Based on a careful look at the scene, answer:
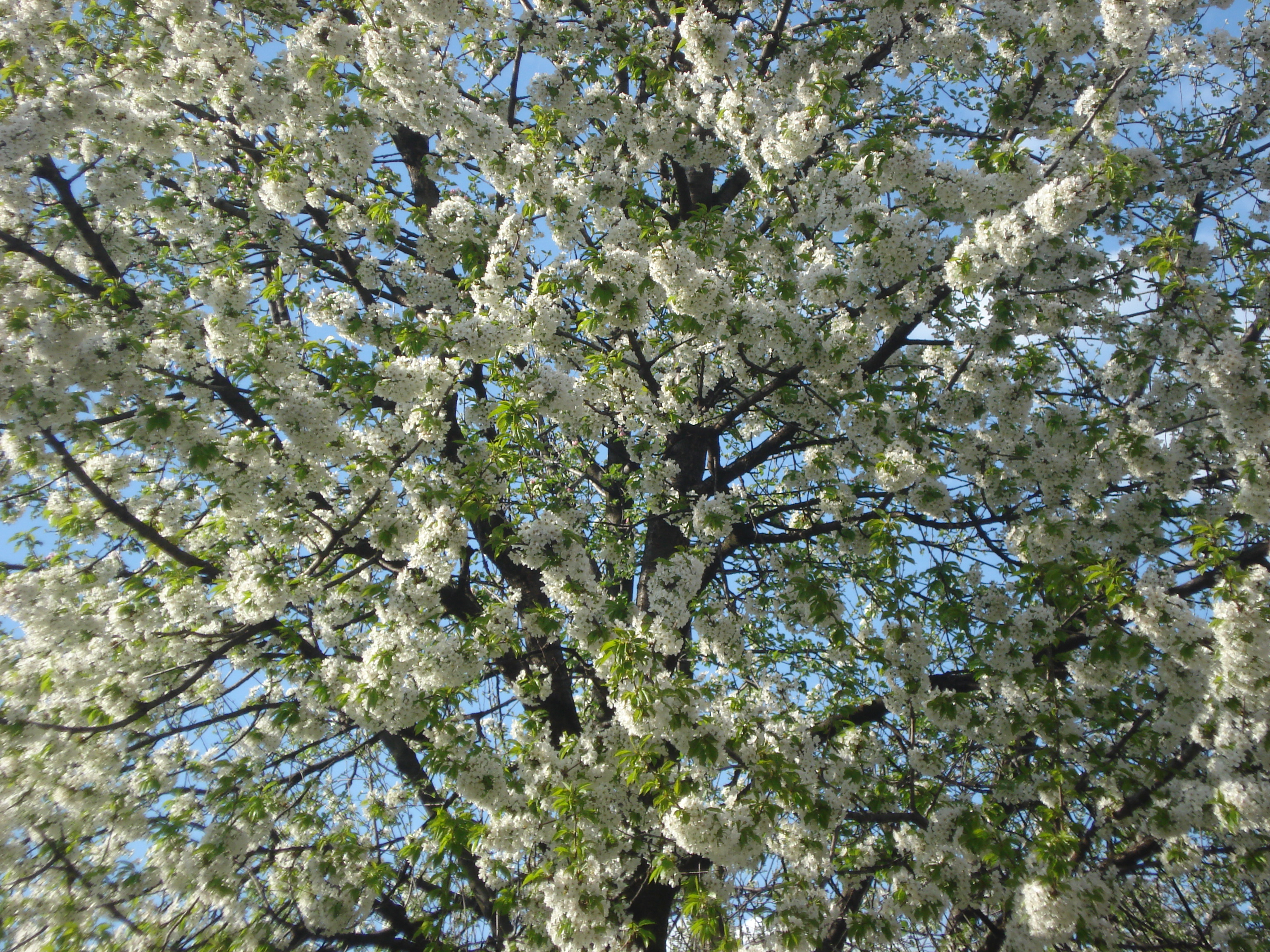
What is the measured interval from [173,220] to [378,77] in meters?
2.40

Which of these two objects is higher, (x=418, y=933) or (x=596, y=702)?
(x=596, y=702)

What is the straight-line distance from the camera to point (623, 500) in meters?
7.54

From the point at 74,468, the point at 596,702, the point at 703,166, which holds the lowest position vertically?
the point at 596,702

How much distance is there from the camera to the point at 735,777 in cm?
548

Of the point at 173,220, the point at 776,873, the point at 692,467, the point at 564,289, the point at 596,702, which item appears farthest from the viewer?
the point at 692,467

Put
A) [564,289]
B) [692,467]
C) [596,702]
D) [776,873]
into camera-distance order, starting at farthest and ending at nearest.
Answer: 1. [692,467]
2. [596,702]
3. [564,289]
4. [776,873]

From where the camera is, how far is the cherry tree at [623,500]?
4.86 metres

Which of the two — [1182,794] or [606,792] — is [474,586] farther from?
[1182,794]

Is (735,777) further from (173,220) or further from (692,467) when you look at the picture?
(173,220)

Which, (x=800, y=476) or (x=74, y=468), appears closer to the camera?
(x=74, y=468)

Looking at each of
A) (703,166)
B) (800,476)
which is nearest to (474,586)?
(800,476)

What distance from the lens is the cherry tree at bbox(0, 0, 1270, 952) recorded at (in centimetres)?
Result: 486

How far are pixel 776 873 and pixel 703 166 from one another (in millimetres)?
7202

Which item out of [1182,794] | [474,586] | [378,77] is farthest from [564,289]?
[1182,794]
